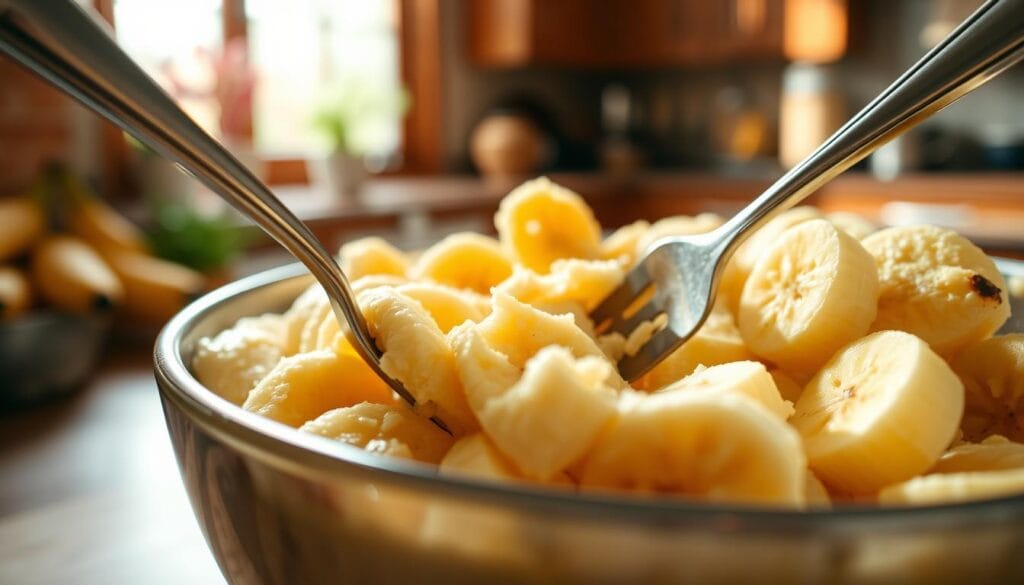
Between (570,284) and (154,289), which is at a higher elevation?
(570,284)

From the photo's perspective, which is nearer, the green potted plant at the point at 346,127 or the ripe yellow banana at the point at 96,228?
the ripe yellow banana at the point at 96,228

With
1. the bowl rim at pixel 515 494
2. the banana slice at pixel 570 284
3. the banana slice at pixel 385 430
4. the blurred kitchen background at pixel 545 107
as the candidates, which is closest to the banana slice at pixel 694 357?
the banana slice at pixel 570 284

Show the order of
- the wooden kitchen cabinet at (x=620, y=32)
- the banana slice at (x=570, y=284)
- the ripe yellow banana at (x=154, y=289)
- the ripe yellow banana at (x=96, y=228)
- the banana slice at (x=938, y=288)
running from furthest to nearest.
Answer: the wooden kitchen cabinet at (x=620, y=32) < the ripe yellow banana at (x=96, y=228) < the ripe yellow banana at (x=154, y=289) < the banana slice at (x=570, y=284) < the banana slice at (x=938, y=288)

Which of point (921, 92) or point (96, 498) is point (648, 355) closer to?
point (921, 92)

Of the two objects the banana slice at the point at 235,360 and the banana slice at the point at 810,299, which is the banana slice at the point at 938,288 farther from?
the banana slice at the point at 235,360

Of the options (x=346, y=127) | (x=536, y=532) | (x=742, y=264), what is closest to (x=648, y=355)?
(x=742, y=264)

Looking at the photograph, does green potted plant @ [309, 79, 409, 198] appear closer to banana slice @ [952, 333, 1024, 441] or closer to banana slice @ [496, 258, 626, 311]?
banana slice @ [496, 258, 626, 311]
